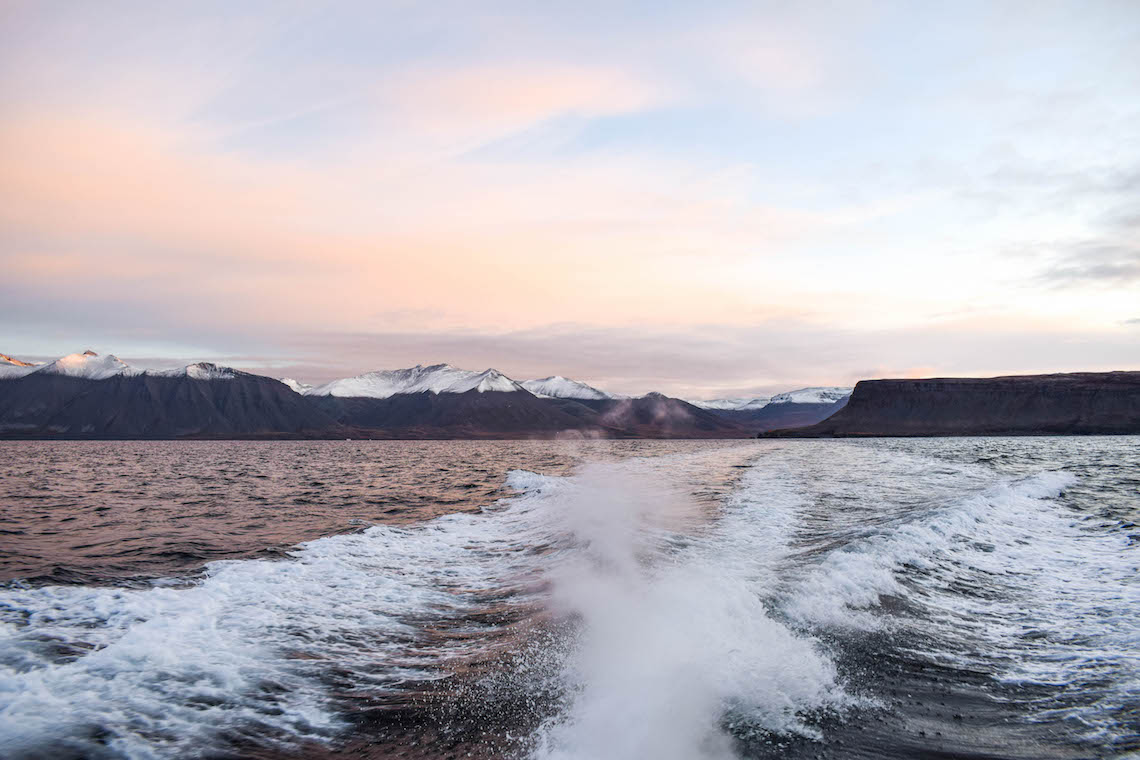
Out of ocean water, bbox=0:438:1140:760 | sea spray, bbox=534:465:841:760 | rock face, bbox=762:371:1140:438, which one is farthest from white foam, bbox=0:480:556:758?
rock face, bbox=762:371:1140:438

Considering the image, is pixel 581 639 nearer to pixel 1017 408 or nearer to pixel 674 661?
pixel 674 661

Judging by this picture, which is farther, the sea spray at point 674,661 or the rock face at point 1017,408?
the rock face at point 1017,408

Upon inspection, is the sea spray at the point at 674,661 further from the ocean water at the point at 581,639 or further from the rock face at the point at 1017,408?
the rock face at the point at 1017,408

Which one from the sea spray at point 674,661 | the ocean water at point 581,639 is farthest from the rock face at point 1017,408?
the sea spray at point 674,661

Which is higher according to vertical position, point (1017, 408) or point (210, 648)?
point (1017, 408)

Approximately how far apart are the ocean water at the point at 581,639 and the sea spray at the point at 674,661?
4 cm

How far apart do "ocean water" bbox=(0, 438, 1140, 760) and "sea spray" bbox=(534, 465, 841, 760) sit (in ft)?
0.12

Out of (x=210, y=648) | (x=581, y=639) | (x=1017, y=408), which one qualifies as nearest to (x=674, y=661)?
(x=581, y=639)

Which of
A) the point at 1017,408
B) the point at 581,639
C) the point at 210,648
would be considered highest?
the point at 1017,408

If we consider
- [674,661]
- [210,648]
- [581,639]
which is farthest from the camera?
[581,639]

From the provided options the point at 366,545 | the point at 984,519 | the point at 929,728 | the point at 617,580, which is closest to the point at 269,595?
the point at 366,545

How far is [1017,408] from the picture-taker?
178 meters

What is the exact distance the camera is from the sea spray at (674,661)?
5.86m

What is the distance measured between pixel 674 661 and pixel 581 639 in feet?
5.65
